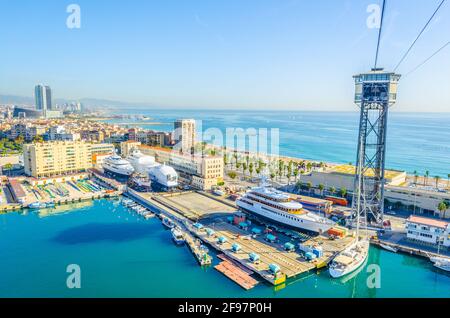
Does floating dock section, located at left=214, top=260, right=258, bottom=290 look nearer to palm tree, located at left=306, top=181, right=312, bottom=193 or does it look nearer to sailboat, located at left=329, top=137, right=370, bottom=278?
sailboat, located at left=329, top=137, right=370, bottom=278

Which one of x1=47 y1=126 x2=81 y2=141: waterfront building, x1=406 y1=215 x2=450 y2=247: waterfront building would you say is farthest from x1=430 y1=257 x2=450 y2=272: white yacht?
x1=47 y1=126 x2=81 y2=141: waterfront building

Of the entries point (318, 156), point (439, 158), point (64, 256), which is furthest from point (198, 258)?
point (439, 158)

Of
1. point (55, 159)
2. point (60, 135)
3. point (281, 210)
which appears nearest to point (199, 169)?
point (281, 210)

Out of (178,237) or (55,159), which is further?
(55,159)

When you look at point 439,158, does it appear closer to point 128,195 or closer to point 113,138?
point 128,195

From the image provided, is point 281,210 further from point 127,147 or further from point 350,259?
point 127,147

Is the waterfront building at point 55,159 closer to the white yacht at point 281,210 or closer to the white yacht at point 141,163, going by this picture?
the white yacht at point 141,163
